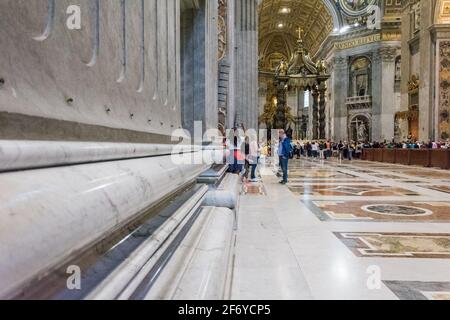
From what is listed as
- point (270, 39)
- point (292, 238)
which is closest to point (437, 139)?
point (292, 238)

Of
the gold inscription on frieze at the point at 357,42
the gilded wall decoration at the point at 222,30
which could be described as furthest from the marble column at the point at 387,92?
the gilded wall decoration at the point at 222,30

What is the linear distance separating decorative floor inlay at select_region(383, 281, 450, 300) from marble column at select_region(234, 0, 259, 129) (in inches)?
502

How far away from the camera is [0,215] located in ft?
2.02

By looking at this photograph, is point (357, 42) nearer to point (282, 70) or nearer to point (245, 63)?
point (282, 70)

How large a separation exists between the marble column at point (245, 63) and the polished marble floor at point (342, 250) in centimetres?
988

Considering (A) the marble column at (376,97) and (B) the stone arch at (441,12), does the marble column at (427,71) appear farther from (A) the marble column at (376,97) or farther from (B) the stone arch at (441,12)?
(A) the marble column at (376,97)

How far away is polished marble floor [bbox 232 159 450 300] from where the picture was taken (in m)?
2.09

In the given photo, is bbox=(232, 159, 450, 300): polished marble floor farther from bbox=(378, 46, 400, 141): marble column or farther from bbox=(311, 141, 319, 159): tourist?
bbox=(378, 46, 400, 141): marble column

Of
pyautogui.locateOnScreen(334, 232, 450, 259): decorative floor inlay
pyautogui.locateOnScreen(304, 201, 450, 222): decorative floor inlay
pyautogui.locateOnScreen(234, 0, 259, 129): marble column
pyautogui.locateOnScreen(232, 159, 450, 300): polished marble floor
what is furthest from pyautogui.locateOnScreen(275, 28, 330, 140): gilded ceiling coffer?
pyautogui.locateOnScreen(334, 232, 450, 259): decorative floor inlay

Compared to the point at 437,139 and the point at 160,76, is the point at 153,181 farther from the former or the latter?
the point at 437,139

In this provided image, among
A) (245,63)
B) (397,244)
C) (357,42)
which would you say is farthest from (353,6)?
(397,244)

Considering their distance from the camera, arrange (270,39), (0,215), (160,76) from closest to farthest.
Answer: (0,215) < (160,76) < (270,39)

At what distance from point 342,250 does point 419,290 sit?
2.93 ft
